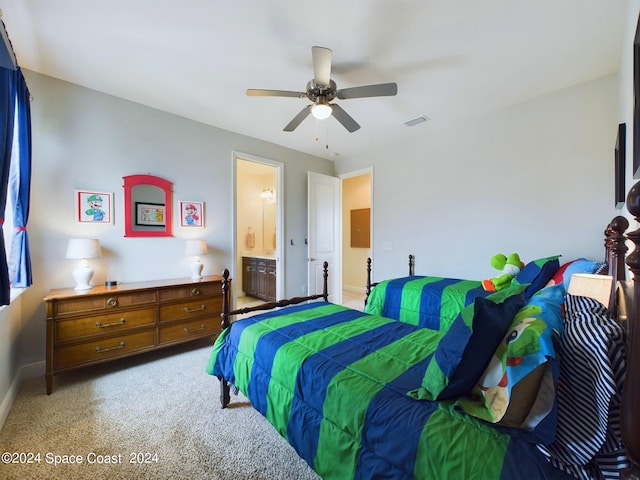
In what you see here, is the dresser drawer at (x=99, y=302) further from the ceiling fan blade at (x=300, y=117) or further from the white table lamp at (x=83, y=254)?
the ceiling fan blade at (x=300, y=117)

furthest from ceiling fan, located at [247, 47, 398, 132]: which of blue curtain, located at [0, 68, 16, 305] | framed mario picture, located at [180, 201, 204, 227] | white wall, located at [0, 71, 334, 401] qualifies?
framed mario picture, located at [180, 201, 204, 227]

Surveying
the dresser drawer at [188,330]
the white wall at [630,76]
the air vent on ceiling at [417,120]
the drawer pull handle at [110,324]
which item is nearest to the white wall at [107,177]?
the drawer pull handle at [110,324]

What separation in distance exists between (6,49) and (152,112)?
1539 mm

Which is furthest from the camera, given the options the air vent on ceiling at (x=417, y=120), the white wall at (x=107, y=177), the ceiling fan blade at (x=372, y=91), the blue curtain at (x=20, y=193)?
the air vent on ceiling at (x=417, y=120)

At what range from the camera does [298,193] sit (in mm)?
4605

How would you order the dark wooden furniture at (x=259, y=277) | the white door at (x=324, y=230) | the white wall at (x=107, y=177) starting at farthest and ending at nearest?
the dark wooden furniture at (x=259, y=277) < the white door at (x=324, y=230) < the white wall at (x=107, y=177)

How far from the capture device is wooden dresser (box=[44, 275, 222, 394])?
224cm

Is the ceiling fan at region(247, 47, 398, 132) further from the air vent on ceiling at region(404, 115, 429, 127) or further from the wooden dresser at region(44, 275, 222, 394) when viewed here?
the wooden dresser at region(44, 275, 222, 394)

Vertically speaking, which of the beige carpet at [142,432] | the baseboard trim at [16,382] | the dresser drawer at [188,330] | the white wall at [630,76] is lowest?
the beige carpet at [142,432]

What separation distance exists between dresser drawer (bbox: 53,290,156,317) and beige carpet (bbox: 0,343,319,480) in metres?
0.65

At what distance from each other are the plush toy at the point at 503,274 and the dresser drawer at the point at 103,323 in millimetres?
3320

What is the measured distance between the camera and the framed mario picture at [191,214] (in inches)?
132

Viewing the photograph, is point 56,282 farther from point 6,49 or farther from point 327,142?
point 327,142

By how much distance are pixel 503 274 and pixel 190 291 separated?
128 inches
